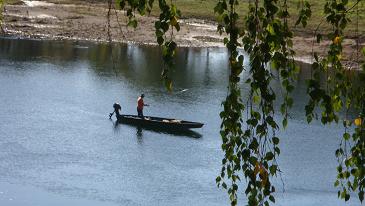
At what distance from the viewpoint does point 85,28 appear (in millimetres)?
65750

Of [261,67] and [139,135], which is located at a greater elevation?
[261,67]

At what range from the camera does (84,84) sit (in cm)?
4509

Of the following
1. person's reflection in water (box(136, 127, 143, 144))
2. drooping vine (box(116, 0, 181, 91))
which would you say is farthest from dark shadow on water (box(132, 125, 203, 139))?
A: drooping vine (box(116, 0, 181, 91))

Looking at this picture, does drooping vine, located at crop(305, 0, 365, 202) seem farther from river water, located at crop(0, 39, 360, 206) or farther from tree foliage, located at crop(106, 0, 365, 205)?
river water, located at crop(0, 39, 360, 206)

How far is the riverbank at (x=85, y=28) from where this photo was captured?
205ft

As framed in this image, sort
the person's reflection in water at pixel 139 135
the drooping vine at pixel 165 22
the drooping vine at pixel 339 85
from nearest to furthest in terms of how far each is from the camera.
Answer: the drooping vine at pixel 165 22 < the drooping vine at pixel 339 85 < the person's reflection in water at pixel 139 135

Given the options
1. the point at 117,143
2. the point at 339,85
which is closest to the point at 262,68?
the point at 339,85

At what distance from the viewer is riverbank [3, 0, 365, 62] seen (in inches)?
2466

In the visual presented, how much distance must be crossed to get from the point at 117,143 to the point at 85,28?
34.2 meters

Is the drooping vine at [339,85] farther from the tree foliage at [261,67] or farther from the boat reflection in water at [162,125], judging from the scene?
the boat reflection in water at [162,125]

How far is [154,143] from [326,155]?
25.0ft

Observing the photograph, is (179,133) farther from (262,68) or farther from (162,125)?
(262,68)

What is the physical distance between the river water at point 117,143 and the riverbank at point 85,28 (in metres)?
10.3

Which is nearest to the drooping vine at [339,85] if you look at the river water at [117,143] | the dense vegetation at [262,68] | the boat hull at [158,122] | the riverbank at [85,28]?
the dense vegetation at [262,68]
